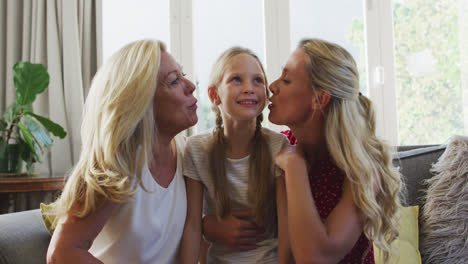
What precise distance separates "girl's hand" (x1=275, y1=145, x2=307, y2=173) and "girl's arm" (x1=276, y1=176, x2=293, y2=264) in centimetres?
6

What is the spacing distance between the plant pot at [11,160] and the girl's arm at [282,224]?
184 cm

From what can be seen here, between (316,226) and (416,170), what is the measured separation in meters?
0.81

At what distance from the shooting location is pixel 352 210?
3.76 feet

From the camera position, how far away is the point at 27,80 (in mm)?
2457

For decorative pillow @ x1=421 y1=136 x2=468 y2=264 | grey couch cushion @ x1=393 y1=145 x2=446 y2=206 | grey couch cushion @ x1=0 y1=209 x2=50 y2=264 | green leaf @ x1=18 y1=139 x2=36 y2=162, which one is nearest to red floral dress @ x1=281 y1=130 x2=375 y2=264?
decorative pillow @ x1=421 y1=136 x2=468 y2=264

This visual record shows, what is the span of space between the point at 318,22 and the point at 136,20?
1503 mm

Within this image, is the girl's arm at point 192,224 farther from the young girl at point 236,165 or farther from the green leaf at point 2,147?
the green leaf at point 2,147

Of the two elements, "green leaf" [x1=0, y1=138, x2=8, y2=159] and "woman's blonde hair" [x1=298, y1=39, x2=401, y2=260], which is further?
"green leaf" [x1=0, y1=138, x2=8, y2=159]

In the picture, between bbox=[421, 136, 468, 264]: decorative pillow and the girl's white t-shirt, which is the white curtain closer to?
the girl's white t-shirt

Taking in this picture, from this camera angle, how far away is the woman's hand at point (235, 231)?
127 centimetres

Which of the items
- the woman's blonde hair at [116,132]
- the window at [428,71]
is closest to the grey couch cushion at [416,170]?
the woman's blonde hair at [116,132]

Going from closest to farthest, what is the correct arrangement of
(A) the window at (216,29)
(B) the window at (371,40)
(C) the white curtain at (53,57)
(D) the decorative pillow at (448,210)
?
(D) the decorative pillow at (448,210) < (C) the white curtain at (53,57) < (B) the window at (371,40) < (A) the window at (216,29)

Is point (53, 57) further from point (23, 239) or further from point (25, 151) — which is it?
point (23, 239)

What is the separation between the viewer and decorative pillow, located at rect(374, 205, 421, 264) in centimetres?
152
